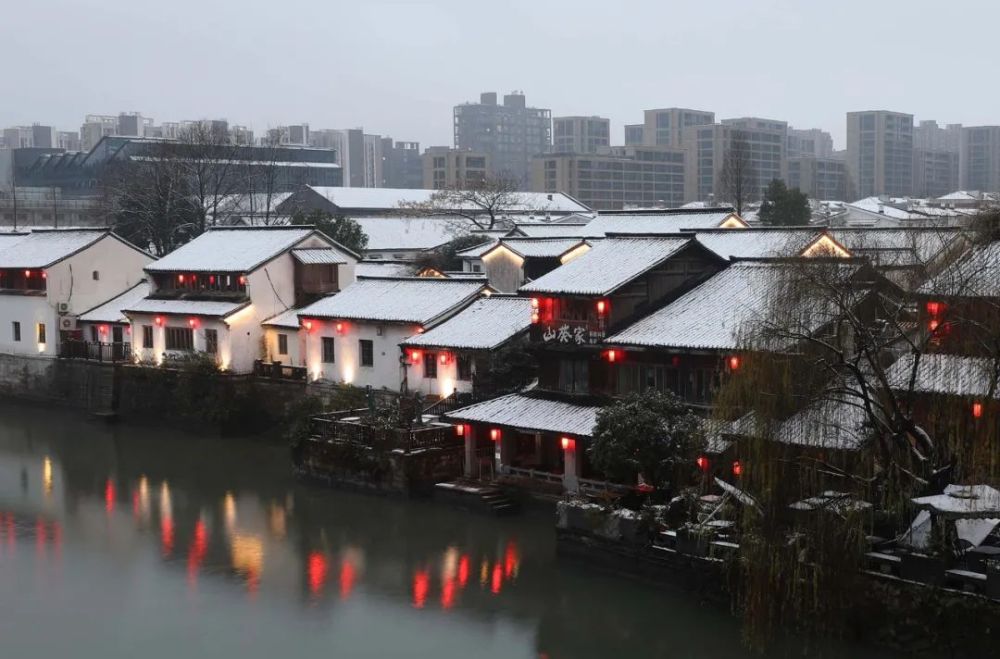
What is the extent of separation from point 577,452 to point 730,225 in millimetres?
16884

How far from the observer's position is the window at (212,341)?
1432 inches

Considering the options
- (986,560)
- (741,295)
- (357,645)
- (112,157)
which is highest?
(112,157)

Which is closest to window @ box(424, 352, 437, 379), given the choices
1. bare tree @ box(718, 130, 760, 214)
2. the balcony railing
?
the balcony railing

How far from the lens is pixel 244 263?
37.0 meters

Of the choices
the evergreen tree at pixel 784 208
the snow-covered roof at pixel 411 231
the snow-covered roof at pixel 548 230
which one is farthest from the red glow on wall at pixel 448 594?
the snow-covered roof at pixel 411 231

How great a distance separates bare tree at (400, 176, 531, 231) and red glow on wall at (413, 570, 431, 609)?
3389 centimetres

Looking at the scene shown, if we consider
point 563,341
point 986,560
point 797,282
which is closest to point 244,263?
point 563,341

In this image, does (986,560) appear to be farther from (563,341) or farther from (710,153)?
(710,153)

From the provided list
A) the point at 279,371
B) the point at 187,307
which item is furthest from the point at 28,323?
the point at 279,371

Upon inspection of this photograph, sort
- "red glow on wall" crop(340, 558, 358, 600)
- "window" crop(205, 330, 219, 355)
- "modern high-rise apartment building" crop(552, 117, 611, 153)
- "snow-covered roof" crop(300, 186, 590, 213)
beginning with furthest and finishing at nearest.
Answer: "modern high-rise apartment building" crop(552, 117, 611, 153), "snow-covered roof" crop(300, 186, 590, 213), "window" crop(205, 330, 219, 355), "red glow on wall" crop(340, 558, 358, 600)

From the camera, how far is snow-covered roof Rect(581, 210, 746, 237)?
127 ft

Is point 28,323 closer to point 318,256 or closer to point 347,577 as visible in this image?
point 318,256

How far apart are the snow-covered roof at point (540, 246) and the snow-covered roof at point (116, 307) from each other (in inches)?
503

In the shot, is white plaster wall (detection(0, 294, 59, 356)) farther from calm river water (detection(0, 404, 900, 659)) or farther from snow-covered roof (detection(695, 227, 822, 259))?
snow-covered roof (detection(695, 227, 822, 259))
